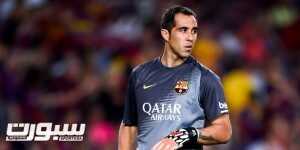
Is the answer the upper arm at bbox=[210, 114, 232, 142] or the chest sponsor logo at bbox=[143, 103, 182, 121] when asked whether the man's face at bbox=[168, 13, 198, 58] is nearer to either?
the chest sponsor logo at bbox=[143, 103, 182, 121]

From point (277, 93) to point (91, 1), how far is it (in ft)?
11.8

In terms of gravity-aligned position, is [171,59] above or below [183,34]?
below

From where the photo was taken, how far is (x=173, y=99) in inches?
344

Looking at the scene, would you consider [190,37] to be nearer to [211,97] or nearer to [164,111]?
[211,97]

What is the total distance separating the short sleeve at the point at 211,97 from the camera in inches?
341

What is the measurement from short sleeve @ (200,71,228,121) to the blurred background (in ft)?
14.5

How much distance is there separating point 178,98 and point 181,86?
10 cm

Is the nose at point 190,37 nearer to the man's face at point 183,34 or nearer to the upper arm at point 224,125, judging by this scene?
the man's face at point 183,34

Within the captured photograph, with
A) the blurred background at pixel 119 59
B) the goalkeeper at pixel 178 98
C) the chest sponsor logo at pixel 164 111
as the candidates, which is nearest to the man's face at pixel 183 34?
the goalkeeper at pixel 178 98

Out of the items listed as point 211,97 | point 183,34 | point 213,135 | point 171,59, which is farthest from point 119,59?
point 213,135

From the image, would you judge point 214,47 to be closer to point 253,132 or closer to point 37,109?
point 253,132

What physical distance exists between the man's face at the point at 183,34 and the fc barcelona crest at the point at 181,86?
0.71 ft

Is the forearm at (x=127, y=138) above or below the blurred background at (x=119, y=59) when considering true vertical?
below

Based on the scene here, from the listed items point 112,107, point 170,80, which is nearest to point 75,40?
point 112,107
